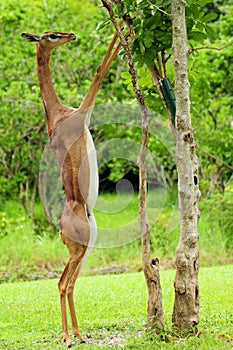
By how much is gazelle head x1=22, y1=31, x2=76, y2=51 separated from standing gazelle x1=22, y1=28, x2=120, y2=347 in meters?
0.01

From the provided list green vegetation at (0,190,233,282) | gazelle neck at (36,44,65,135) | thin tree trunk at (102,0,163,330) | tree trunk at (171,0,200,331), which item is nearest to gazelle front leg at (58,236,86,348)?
thin tree trunk at (102,0,163,330)

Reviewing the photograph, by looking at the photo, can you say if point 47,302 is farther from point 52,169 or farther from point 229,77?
point 229,77

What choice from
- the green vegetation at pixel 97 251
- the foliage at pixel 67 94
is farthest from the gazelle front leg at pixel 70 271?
the foliage at pixel 67 94

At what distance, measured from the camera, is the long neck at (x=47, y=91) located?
4.86m

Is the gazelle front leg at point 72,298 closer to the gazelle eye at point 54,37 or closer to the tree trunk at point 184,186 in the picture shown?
the tree trunk at point 184,186

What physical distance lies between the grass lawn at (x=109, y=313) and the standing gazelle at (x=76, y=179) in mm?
481

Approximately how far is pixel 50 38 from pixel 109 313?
2.55 meters

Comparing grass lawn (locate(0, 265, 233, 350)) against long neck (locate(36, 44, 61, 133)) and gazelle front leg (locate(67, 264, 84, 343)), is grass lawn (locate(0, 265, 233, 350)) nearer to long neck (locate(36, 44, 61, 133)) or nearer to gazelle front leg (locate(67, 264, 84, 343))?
gazelle front leg (locate(67, 264, 84, 343))

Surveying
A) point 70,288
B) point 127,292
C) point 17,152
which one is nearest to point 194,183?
point 70,288

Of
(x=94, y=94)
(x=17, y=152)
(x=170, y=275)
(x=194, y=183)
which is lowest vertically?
(x=170, y=275)

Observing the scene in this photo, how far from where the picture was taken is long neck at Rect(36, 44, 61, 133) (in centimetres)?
486

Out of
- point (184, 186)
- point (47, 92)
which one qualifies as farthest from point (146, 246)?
point (47, 92)

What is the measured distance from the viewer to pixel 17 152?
11.7 m

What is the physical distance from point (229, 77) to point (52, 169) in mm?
4040
